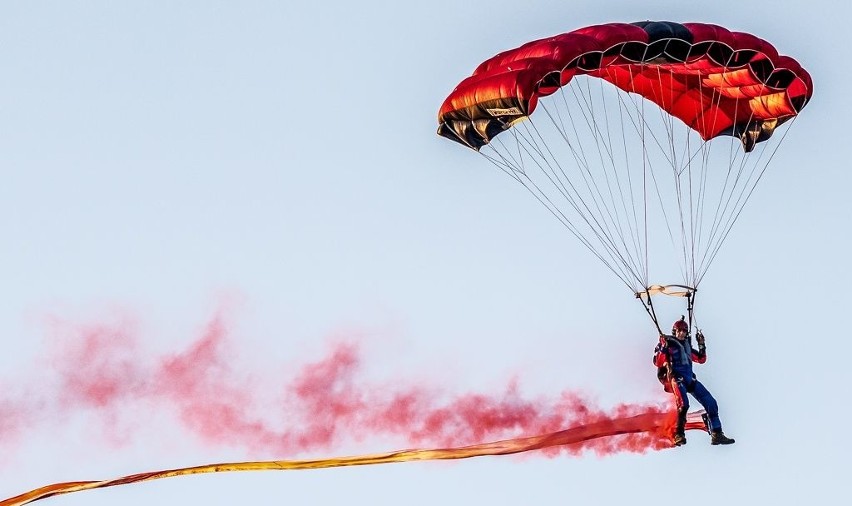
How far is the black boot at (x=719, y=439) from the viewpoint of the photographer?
96.6ft

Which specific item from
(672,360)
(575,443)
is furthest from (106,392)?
(672,360)

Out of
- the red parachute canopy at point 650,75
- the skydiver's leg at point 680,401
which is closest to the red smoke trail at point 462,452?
the skydiver's leg at point 680,401

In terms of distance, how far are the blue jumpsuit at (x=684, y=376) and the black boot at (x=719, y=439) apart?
5cm

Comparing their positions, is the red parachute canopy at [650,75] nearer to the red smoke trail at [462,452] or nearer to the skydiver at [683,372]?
the skydiver at [683,372]

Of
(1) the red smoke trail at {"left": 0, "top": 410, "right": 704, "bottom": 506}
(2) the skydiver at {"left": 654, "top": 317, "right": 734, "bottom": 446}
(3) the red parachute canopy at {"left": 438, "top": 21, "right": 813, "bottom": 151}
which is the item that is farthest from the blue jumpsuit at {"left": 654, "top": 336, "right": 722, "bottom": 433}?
(3) the red parachute canopy at {"left": 438, "top": 21, "right": 813, "bottom": 151}

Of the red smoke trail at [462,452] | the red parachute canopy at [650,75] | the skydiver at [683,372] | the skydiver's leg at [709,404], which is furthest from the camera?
the red smoke trail at [462,452]

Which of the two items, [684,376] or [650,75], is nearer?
[684,376]

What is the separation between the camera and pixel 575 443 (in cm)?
3238

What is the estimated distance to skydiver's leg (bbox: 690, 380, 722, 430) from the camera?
29516 millimetres

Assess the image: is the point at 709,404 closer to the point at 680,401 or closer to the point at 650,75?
the point at 680,401

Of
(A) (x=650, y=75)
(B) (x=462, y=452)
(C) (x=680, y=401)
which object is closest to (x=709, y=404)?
(C) (x=680, y=401)

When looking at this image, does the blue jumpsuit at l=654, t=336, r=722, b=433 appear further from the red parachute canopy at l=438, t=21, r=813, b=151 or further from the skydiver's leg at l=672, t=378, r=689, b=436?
the red parachute canopy at l=438, t=21, r=813, b=151

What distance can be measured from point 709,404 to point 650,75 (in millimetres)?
4901

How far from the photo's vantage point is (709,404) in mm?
29516
